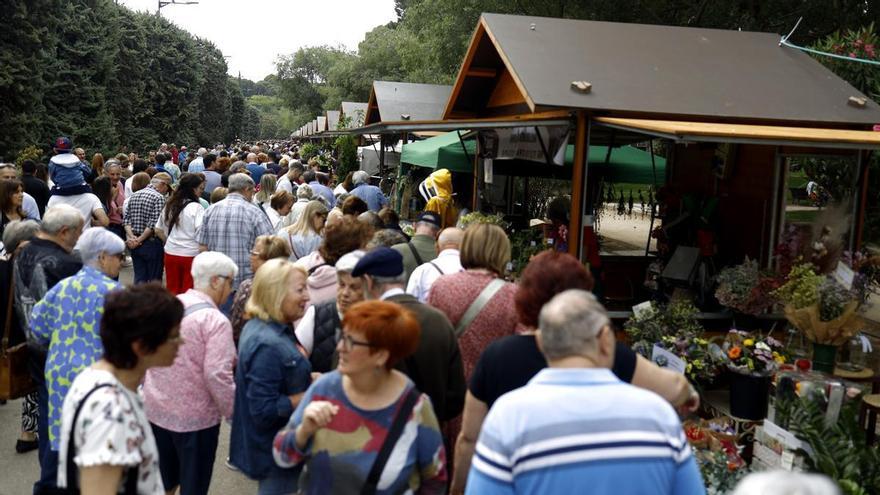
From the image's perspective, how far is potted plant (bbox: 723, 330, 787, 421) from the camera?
5.12 metres

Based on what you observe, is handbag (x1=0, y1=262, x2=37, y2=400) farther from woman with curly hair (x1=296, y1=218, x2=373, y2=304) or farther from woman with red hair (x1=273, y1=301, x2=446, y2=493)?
woman with red hair (x1=273, y1=301, x2=446, y2=493)

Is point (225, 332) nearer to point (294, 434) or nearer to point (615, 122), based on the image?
point (294, 434)

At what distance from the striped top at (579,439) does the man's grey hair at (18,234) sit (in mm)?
4464

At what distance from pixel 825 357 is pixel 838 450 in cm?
186

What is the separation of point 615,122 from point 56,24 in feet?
81.6

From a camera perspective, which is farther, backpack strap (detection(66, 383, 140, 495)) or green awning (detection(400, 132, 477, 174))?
green awning (detection(400, 132, 477, 174))

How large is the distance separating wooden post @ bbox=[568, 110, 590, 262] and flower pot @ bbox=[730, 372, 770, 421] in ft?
7.64

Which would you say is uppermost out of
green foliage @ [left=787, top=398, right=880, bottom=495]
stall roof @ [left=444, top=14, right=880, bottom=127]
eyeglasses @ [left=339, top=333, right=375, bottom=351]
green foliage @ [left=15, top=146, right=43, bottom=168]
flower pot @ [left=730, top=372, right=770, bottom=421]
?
stall roof @ [left=444, top=14, right=880, bottom=127]

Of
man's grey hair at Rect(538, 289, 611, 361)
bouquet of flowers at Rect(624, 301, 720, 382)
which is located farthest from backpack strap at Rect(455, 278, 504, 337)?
bouquet of flowers at Rect(624, 301, 720, 382)

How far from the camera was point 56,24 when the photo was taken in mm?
25750

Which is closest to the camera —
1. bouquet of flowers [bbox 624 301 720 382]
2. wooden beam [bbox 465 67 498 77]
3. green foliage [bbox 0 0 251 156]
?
bouquet of flowers [bbox 624 301 720 382]

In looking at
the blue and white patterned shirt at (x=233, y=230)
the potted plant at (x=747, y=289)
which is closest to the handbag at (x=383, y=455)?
the blue and white patterned shirt at (x=233, y=230)

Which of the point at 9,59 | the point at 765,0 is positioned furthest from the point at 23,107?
the point at 765,0

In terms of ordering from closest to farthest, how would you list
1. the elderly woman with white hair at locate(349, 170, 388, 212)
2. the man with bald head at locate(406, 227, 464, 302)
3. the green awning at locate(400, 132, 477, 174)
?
the man with bald head at locate(406, 227, 464, 302)
the elderly woman with white hair at locate(349, 170, 388, 212)
the green awning at locate(400, 132, 477, 174)
